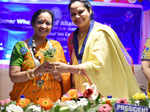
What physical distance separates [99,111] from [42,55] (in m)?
0.75

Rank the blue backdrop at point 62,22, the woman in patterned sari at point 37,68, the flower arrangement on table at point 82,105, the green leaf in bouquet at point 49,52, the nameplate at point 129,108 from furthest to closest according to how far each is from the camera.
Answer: the blue backdrop at point 62,22 < the woman in patterned sari at point 37,68 < the green leaf in bouquet at point 49,52 < the flower arrangement on table at point 82,105 < the nameplate at point 129,108

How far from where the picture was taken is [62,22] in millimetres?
2469

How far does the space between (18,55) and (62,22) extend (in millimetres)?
504

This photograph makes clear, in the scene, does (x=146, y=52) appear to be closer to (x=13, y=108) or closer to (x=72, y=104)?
(x=72, y=104)

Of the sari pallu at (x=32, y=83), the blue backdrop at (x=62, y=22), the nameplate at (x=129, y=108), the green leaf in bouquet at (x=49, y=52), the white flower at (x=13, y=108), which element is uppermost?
the blue backdrop at (x=62, y=22)

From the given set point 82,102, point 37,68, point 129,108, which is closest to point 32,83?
point 37,68

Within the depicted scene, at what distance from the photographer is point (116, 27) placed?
2.54m

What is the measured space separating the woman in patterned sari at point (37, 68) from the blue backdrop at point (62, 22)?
0.12 metres

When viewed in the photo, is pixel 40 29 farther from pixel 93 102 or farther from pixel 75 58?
pixel 93 102

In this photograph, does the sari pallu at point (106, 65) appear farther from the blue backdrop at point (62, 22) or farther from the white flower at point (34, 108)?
the white flower at point (34, 108)

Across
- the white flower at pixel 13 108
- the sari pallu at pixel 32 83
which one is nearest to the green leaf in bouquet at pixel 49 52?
the sari pallu at pixel 32 83

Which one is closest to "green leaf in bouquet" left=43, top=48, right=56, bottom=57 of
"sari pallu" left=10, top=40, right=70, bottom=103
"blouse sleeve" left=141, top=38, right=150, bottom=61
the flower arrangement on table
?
"sari pallu" left=10, top=40, right=70, bottom=103

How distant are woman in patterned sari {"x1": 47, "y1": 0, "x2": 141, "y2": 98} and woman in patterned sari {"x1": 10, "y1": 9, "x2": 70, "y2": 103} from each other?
0.11 meters

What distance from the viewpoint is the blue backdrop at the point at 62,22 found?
242 centimetres
